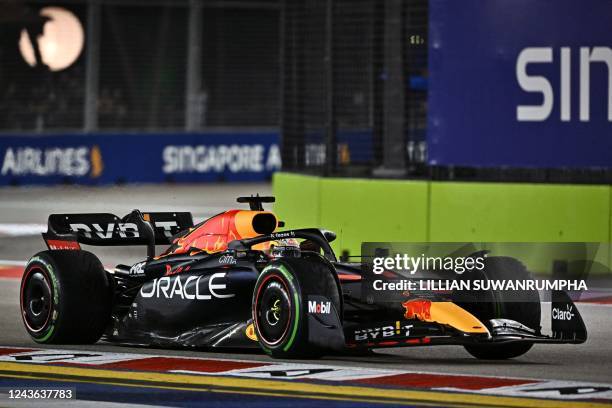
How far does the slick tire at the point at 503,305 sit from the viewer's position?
1144cm

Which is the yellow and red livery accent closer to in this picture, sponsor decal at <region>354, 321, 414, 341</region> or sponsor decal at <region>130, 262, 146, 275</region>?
sponsor decal at <region>130, 262, 146, 275</region>

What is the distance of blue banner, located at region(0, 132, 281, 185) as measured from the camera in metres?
34.8

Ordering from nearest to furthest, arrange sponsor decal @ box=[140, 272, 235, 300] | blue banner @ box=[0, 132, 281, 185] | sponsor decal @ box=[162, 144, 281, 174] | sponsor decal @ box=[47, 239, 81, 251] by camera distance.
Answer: sponsor decal @ box=[140, 272, 235, 300], sponsor decal @ box=[47, 239, 81, 251], blue banner @ box=[0, 132, 281, 185], sponsor decal @ box=[162, 144, 281, 174]

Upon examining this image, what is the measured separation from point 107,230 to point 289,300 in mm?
2988

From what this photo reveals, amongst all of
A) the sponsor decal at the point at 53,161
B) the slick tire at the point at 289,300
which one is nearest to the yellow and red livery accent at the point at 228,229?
the slick tire at the point at 289,300

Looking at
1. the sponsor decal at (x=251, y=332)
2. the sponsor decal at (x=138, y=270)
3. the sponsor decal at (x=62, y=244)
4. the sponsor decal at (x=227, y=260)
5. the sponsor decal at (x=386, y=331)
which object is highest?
the sponsor decal at (x=62, y=244)

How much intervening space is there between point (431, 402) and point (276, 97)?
32.8 meters

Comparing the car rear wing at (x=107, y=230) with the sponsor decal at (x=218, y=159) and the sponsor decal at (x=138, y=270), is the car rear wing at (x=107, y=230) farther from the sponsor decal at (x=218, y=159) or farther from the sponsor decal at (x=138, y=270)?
the sponsor decal at (x=218, y=159)

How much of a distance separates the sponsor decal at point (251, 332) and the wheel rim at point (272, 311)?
10.0 inches

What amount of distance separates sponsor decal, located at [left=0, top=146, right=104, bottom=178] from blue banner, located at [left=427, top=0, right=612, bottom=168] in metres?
17.7

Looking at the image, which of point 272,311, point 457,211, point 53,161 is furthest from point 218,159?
point 272,311

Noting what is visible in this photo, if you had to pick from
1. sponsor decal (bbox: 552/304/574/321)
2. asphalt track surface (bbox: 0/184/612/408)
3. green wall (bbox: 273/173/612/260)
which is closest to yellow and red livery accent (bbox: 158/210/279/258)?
asphalt track surface (bbox: 0/184/612/408)

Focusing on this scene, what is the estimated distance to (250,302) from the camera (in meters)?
11.8

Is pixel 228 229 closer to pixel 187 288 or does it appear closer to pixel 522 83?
pixel 187 288
